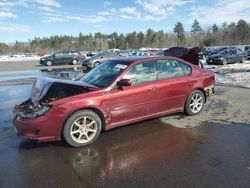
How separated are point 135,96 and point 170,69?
4.27 feet

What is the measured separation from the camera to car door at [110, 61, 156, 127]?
5.45 meters

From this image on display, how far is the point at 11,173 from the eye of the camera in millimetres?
4074

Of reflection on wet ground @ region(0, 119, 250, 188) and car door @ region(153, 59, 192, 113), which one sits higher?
car door @ region(153, 59, 192, 113)

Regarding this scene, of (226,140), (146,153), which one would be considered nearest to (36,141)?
(146,153)

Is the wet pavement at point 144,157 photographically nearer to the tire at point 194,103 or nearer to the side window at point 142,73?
the tire at point 194,103

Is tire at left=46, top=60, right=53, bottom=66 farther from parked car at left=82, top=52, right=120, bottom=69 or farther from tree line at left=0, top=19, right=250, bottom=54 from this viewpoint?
tree line at left=0, top=19, right=250, bottom=54

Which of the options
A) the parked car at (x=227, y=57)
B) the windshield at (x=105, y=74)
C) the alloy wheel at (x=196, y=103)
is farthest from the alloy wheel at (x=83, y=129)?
the parked car at (x=227, y=57)

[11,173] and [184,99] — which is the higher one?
[184,99]

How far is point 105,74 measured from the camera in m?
5.98

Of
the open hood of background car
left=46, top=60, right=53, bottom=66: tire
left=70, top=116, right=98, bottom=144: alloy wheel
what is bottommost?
left=70, top=116, right=98, bottom=144: alloy wheel

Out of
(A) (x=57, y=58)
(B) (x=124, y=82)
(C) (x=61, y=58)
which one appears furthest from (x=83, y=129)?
(A) (x=57, y=58)

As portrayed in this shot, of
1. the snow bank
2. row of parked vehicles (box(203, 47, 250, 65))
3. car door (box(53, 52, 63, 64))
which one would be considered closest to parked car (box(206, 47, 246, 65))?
row of parked vehicles (box(203, 47, 250, 65))

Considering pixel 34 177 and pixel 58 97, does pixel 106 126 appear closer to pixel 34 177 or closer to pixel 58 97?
pixel 58 97

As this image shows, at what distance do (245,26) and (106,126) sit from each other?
10173cm
